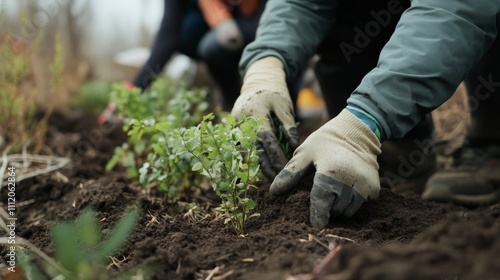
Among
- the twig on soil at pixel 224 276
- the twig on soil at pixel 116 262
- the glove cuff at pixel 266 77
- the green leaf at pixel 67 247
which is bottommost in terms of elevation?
the twig on soil at pixel 116 262

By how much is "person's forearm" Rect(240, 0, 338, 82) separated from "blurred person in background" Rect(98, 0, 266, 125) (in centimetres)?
168

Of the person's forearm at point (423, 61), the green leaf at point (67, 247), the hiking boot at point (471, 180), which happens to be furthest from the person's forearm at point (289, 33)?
the green leaf at point (67, 247)

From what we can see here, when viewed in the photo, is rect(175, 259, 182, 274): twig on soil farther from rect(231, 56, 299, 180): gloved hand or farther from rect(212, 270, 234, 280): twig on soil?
rect(231, 56, 299, 180): gloved hand

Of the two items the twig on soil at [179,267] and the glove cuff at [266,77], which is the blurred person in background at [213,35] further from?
the twig on soil at [179,267]

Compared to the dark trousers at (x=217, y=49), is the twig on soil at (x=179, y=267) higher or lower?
higher

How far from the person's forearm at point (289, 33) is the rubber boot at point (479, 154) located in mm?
748

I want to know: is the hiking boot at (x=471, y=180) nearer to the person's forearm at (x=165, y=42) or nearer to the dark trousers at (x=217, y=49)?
the dark trousers at (x=217, y=49)

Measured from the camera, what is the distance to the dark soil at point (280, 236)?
1047 millimetres

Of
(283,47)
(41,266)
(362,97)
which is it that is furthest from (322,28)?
(41,266)

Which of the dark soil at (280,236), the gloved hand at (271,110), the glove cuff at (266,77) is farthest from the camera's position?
the glove cuff at (266,77)

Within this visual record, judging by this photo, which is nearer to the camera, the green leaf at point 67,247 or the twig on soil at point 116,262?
the green leaf at point 67,247

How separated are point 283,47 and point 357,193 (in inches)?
32.0

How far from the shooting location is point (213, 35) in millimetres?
4332

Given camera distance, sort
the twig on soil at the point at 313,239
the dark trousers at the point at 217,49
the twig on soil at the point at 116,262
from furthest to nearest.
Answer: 1. the dark trousers at the point at 217,49
2. the twig on soil at the point at 116,262
3. the twig on soil at the point at 313,239
